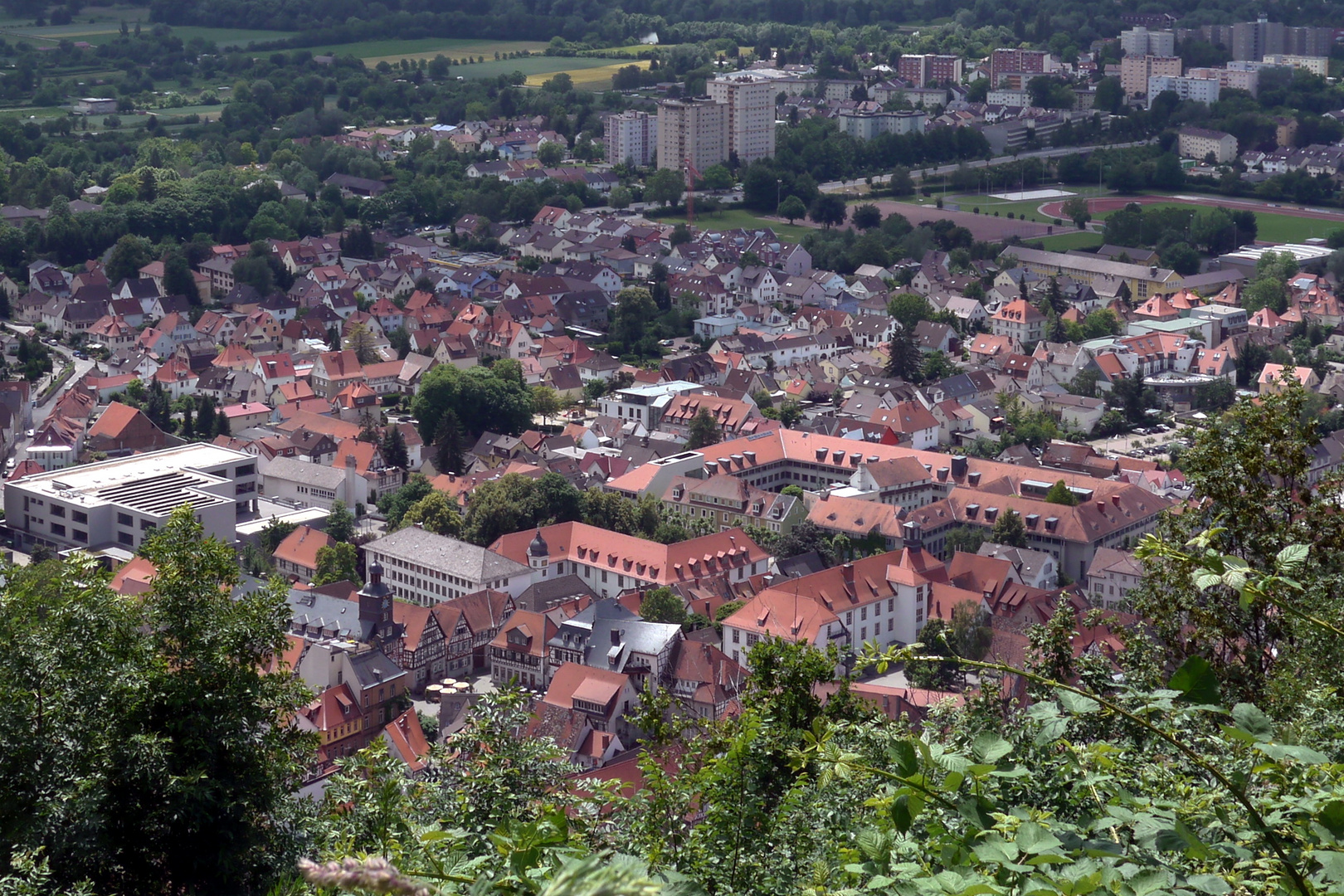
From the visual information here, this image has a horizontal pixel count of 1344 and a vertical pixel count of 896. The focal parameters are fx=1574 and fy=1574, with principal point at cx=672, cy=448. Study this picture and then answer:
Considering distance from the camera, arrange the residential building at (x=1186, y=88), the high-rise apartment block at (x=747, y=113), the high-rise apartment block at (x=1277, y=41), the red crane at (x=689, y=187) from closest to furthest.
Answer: the red crane at (x=689, y=187), the high-rise apartment block at (x=747, y=113), the residential building at (x=1186, y=88), the high-rise apartment block at (x=1277, y=41)

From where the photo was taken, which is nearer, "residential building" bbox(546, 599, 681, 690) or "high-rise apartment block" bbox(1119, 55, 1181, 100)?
"residential building" bbox(546, 599, 681, 690)

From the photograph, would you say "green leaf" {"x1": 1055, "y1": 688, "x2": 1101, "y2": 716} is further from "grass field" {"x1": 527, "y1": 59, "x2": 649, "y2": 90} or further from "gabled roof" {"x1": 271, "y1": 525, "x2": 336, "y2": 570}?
"grass field" {"x1": 527, "y1": 59, "x2": 649, "y2": 90}

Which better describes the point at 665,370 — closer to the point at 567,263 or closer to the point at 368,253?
the point at 567,263

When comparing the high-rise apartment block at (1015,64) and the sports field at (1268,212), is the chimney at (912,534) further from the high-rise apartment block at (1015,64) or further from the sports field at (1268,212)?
the high-rise apartment block at (1015,64)

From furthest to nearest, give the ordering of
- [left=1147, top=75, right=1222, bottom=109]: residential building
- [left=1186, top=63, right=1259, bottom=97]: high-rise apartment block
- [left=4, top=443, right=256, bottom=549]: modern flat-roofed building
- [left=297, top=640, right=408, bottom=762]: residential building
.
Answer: [left=1186, top=63, right=1259, bottom=97]: high-rise apartment block
[left=1147, top=75, right=1222, bottom=109]: residential building
[left=4, top=443, right=256, bottom=549]: modern flat-roofed building
[left=297, top=640, right=408, bottom=762]: residential building

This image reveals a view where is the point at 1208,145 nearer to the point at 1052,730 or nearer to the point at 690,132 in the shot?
the point at 690,132

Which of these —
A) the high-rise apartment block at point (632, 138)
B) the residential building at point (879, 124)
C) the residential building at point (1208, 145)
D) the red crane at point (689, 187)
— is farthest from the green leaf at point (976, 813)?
the residential building at point (879, 124)

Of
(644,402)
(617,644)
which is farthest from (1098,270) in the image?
(617,644)

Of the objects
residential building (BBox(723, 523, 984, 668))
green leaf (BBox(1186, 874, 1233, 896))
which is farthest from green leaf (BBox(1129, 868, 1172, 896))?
residential building (BBox(723, 523, 984, 668))
